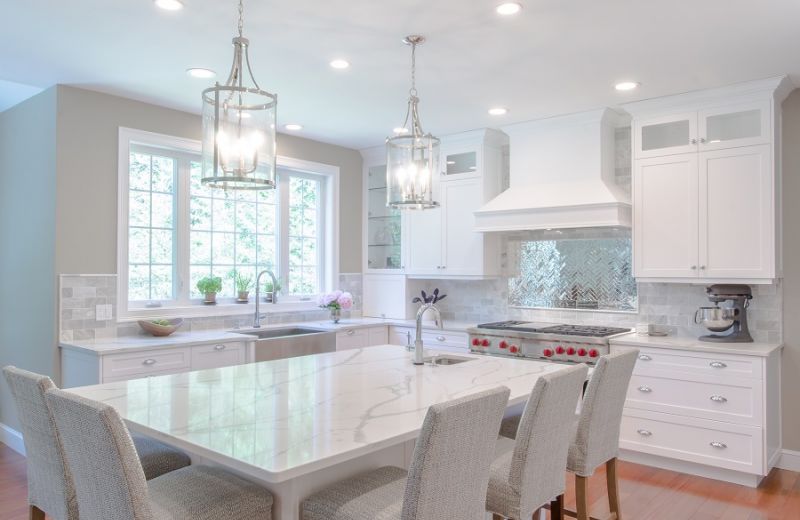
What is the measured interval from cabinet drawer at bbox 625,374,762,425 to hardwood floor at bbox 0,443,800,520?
0.42 metres

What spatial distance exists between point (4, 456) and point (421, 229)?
365 cm

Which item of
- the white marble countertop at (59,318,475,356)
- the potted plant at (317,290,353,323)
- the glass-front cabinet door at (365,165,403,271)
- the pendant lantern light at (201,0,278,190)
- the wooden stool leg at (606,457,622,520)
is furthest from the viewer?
the glass-front cabinet door at (365,165,403,271)

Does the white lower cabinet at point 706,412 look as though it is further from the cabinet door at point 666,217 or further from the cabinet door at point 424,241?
the cabinet door at point 424,241

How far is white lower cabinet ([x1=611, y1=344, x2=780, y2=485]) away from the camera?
3660 millimetres

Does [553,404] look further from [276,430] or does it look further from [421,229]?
[421,229]

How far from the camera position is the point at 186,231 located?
471cm

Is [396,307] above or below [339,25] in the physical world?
below

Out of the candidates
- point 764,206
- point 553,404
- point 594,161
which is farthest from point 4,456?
point 764,206

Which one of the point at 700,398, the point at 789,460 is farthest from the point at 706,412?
the point at 789,460

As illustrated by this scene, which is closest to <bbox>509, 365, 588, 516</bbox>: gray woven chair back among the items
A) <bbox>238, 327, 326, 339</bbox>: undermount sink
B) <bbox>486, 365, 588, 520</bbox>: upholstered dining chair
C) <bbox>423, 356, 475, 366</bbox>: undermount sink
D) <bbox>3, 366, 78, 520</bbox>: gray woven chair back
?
<bbox>486, 365, 588, 520</bbox>: upholstered dining chair

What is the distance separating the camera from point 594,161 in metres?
4.50

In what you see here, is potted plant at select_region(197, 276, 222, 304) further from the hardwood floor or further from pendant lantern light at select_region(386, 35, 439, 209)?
pendant lantern light at select_region(386, 35, 439, 209)

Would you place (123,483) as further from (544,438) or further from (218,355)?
(218,355)

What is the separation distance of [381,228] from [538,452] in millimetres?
4127
